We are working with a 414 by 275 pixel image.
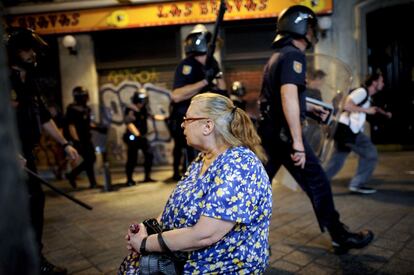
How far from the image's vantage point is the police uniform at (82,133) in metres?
7.28

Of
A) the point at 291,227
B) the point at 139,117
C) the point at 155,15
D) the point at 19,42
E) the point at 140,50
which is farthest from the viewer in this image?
the point at 140,50

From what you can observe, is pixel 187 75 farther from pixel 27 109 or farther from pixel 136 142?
pixel 136 142

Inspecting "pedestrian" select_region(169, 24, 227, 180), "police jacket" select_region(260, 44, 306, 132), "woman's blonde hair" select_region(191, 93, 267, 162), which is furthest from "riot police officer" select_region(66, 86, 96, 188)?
"woman's blonde hair" select_region(191, 93, 267, 162)

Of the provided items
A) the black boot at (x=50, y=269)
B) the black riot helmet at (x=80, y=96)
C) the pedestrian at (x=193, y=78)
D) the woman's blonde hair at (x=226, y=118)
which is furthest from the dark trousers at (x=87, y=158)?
the woman's blonde hair at (x=226, y=118)

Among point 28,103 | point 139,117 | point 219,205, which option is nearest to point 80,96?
point 139,117

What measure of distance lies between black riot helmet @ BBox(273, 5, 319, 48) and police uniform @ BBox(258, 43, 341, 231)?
3.8 inches

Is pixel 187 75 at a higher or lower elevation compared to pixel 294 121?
higher

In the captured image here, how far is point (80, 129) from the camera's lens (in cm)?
738

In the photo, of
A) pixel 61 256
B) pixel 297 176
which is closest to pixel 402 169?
pixel 297 176

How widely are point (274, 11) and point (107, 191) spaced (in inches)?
226

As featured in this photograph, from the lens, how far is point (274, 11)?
9.17 meters

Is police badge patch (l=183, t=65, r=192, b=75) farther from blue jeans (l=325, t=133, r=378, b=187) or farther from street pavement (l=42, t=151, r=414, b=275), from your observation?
blue jeans (l=325, t=133, r=378, b=187)

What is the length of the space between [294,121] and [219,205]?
165cm

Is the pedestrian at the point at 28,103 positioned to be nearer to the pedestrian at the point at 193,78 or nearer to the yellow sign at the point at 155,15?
the pedestrian at the point at 193,78
